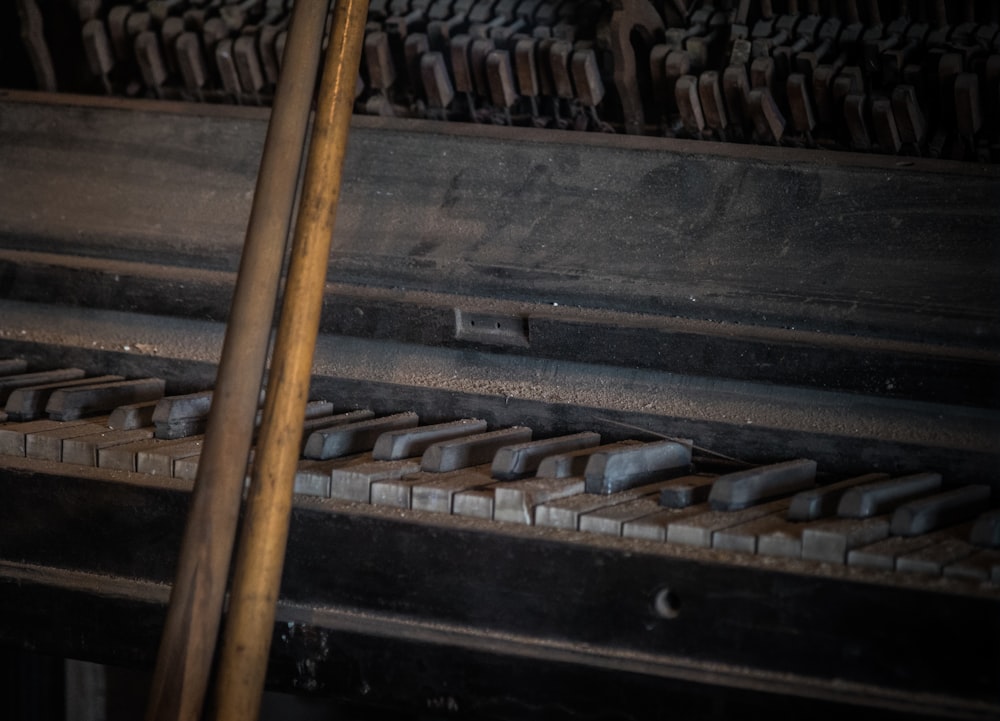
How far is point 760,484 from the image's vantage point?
167 centimetres

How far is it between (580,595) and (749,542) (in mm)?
212

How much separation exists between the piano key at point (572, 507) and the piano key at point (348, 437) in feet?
1.22

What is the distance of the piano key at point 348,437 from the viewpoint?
1.81 m

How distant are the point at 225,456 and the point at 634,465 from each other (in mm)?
541

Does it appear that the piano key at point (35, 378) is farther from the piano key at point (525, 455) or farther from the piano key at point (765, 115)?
the piano key at point (765, 115)

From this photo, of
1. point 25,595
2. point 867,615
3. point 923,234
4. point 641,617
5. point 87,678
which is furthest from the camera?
point 87,678

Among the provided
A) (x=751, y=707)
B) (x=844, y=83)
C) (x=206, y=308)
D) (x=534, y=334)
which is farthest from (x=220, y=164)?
(x=751, y=707)

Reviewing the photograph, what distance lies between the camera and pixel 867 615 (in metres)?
1.41

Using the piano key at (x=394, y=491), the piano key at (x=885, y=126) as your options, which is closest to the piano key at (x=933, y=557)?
the piano key at (x=394, y=491)

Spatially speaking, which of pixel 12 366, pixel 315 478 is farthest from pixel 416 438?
pixel 12 366

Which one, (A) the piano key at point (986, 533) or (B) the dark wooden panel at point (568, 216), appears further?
(B) the dark wooden panel at point (568, 216)

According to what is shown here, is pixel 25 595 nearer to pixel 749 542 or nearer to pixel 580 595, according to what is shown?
pixel 580 595

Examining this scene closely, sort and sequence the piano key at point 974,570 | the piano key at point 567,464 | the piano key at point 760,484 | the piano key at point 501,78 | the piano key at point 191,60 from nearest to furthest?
the piano key at point 974,570
the piano key at point 760,484
the piano key at point 567,464
the piano key at point 501,78
the piano key at point 191,60

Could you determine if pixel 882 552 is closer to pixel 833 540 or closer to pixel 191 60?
pixel 833 540
